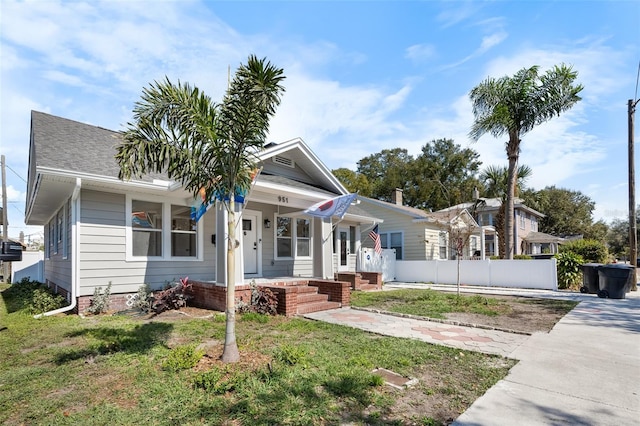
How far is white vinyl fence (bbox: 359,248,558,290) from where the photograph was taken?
13771 millimetres

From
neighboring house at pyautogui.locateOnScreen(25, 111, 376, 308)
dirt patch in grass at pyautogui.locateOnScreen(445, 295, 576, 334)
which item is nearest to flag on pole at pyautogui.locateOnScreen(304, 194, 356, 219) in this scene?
neighboring house at pyautogui.locateOnScreen(25, 111, 376, 308)

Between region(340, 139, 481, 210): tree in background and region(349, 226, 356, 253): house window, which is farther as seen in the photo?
region(340, 139, 481, 210): tree in background

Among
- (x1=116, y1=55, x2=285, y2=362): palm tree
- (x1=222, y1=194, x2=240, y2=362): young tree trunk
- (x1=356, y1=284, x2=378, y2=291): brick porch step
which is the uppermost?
(x1=116, y1=55, x2=285, y2=362): palm tree

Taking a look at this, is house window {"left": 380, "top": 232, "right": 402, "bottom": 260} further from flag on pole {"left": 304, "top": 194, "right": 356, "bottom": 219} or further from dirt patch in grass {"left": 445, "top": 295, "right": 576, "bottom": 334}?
flag on pole {"left": 304, "top": 194, "right": 356, "bottom": 219}

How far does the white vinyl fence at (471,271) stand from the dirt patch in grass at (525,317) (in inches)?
154

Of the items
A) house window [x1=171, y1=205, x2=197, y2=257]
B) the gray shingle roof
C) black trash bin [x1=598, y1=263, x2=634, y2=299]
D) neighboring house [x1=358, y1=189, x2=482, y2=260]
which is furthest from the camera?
neighboring house [x1=358, y1=189, x2=482, y2=260]

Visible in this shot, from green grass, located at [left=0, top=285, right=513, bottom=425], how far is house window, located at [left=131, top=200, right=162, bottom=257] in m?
2.84

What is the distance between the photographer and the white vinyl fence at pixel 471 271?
13.8 meters

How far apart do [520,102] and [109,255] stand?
54.7ft

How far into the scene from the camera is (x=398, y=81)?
1236cm

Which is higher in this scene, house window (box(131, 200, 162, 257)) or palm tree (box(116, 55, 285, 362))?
palm tree (box(116, 55, 285, 362))

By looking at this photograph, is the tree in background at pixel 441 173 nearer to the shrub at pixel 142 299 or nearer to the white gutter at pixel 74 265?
the shrub at pixel 142 299

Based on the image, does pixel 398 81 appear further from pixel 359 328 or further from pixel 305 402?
pixel 305 402

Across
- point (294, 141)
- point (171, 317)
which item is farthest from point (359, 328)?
point (294, 141)
